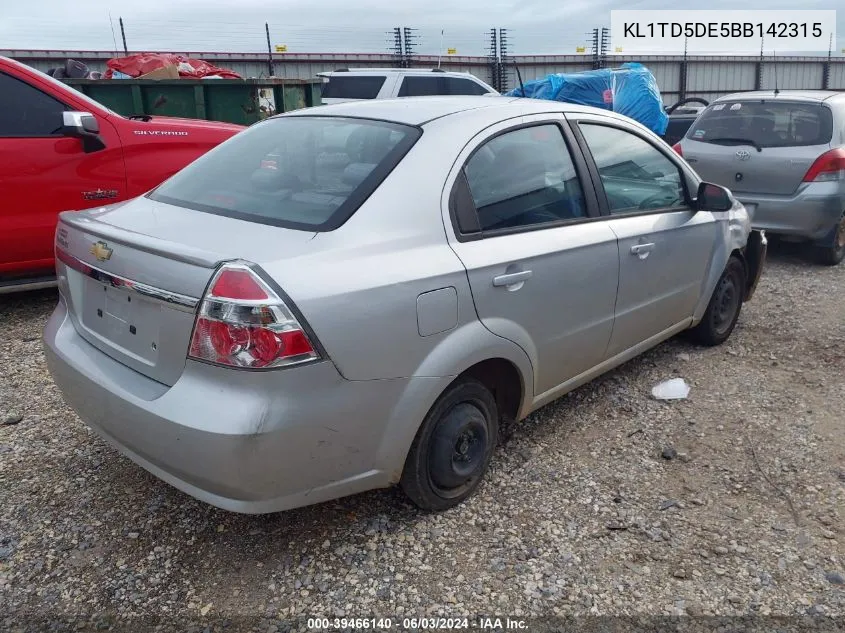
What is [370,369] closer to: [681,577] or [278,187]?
[278,187]

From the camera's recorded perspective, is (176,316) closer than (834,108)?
Yes

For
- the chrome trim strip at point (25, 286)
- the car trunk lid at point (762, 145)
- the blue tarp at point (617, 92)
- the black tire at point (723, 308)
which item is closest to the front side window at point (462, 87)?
the blue tarp at point (617, 92)

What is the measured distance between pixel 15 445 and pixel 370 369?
207 centimetres

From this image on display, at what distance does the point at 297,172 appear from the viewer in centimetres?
283

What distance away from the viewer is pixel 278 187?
279 cm

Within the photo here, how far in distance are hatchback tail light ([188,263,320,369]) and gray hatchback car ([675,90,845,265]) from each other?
5766mm

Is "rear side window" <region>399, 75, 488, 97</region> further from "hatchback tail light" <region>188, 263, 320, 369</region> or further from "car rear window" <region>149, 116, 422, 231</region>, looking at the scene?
"hatchback tail light" <region>188, 263, 320, 369</region>

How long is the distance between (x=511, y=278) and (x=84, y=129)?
3487 millimetres

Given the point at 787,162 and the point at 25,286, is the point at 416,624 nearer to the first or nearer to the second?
the point at 25,286

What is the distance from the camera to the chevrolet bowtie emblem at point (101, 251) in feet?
8.33

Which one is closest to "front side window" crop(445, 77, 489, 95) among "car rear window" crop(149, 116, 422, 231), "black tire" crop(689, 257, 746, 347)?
"black tire" crop(689, 257, 746, 347)

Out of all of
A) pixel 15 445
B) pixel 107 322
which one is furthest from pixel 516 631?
pixel 15 445

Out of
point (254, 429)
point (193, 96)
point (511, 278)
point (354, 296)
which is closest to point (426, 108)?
point (511, 278)

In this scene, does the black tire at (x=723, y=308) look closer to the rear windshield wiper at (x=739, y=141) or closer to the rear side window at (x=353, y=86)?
the rear windshield wiper at (x=739, y=141)
